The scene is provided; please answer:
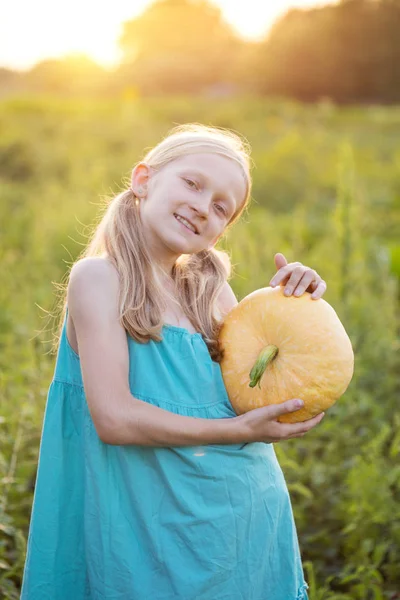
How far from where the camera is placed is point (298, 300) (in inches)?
73.7

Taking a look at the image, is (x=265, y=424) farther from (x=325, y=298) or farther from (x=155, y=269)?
(x=325, y=298)

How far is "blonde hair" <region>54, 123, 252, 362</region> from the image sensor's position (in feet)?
5.84

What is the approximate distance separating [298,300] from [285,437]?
1.18ft

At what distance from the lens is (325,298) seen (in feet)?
14.8

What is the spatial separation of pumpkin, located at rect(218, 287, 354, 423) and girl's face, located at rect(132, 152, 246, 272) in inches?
9.7

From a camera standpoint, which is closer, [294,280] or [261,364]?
[261,364]

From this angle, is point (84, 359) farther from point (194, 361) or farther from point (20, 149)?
point (20, 149)

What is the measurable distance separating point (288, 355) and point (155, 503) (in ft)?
1.65

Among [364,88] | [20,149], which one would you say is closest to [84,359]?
[20,149]

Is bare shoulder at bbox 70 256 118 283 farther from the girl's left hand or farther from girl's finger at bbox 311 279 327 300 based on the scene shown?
girl's finger at bbox 311 279 327 300

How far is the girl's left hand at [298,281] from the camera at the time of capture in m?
1.88

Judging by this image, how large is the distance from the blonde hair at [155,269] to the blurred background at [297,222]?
42 centimetres

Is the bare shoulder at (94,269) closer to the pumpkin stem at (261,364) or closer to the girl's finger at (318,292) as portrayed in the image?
the pumpkin stem at (261,364)

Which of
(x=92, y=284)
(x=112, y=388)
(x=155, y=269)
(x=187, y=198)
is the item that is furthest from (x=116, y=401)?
(x=187, y=198)
